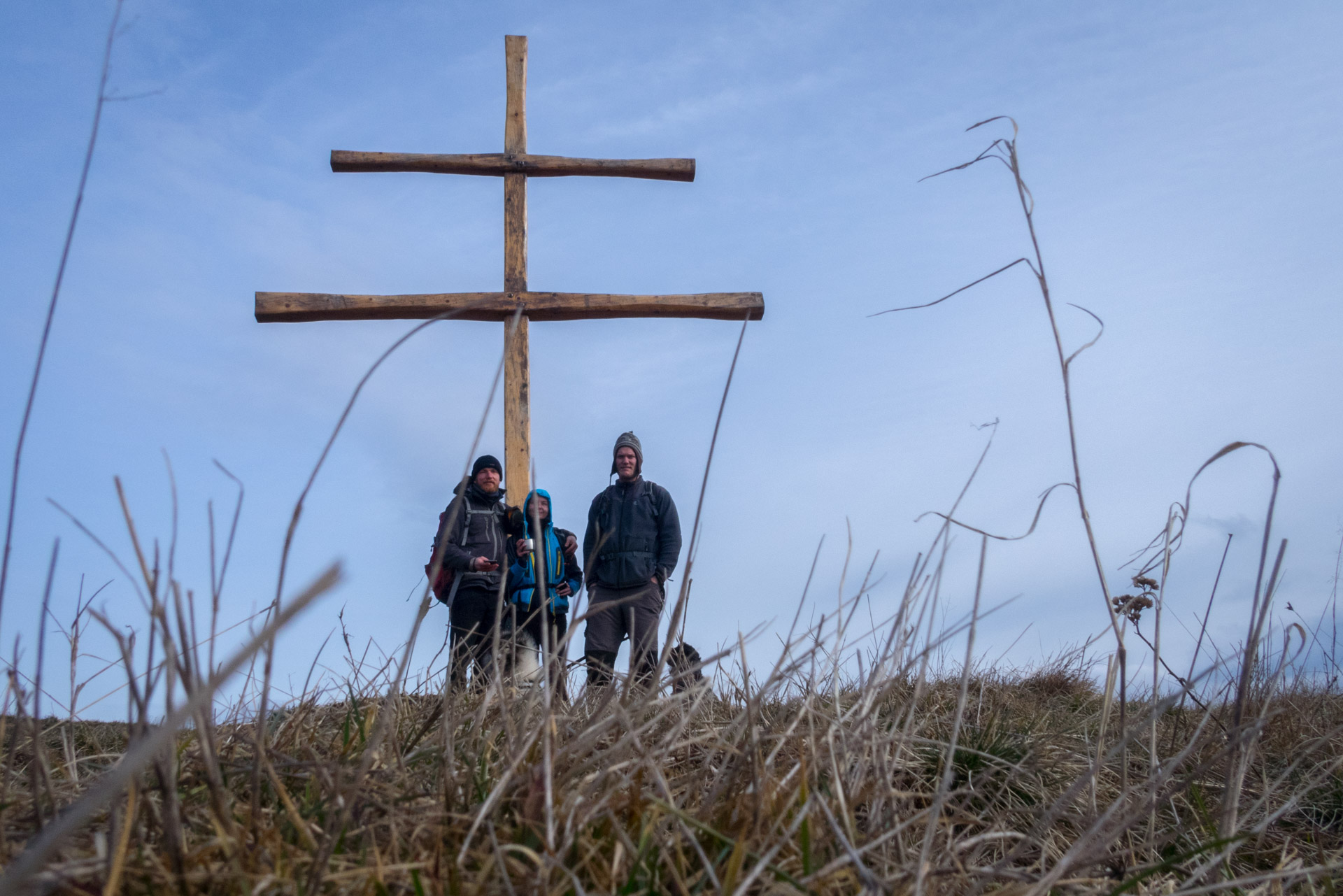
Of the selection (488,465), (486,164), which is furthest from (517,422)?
(486,164)

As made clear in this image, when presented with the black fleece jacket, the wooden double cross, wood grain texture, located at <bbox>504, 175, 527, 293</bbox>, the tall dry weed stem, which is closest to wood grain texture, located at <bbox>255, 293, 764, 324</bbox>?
the wooden double cross

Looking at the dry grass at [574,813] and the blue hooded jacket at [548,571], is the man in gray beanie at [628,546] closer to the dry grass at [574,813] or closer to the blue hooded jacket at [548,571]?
the blue hooded jacket at [548,571]

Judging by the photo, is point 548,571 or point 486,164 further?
point 486,164

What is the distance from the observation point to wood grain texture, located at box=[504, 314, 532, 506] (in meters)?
6.50

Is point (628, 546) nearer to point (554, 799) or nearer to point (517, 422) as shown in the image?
point (517, 422)

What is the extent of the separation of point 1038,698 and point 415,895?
5.61 metres

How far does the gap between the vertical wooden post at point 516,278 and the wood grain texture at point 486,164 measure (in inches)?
3.5

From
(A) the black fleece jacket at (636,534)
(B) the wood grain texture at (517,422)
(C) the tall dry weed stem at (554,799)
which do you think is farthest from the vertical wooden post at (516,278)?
(C) the tall dry weed stem at (554,799)

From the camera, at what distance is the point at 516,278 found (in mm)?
6750

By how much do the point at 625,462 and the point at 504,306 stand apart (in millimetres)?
1360

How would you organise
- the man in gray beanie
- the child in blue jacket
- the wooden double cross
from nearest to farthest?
the child in blue jacket
the man in gray beanie
the wooden double cross

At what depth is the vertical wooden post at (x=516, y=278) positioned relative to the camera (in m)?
6.53

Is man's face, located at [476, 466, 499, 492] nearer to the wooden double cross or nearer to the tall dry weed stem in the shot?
the wooden double cross

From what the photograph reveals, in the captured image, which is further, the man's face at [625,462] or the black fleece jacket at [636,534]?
the man's face at [625,462]
